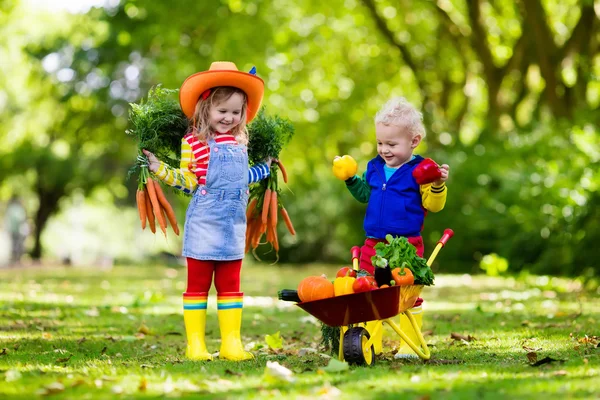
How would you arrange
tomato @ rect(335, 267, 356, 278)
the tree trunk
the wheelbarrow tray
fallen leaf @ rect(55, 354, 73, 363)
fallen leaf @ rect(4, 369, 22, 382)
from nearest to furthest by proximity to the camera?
fallen leaf @ rect(4, 369, 22, 382) → the wheelbarrow tray → tomato @ rect(335, 267, 356, 278) → fallen leaf @ rect(55, 354, 73, 363) → the tree trunk

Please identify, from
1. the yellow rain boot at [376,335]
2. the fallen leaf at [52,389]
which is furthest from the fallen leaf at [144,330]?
the fallen leaf at [52,389]

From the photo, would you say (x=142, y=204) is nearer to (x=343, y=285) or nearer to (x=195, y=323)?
(x=195, y=323)

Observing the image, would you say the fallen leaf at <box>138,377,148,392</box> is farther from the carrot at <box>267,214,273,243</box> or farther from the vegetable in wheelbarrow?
the carrot at <box>267,214,273,243</box>

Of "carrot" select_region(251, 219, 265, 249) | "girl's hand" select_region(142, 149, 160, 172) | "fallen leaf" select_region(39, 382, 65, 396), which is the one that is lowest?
"fallen leaf" select_region(39, 382, 65, 396)

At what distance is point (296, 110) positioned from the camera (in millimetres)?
24391

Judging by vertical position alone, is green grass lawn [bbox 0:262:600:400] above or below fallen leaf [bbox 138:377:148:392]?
below

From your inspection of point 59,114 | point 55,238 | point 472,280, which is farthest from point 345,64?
point 55,238

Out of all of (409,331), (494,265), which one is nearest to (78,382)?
(409,331)

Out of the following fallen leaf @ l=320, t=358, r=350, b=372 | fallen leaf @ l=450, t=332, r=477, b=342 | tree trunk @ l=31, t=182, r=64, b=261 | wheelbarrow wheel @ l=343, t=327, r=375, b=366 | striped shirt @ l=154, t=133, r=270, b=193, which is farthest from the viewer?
tree trunk @ l=31, t=182, r=64, b=261

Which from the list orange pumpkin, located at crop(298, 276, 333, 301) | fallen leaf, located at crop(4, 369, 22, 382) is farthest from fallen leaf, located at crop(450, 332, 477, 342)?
fallen leaf, located at crop(4, 369, 22, 382)

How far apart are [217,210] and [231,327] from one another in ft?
2.50

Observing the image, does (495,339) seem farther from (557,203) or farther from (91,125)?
(91,125)

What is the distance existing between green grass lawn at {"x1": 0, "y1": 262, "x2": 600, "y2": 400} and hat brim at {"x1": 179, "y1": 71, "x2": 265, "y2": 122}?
1660 millimetres

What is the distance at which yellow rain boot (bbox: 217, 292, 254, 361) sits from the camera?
211 inches
